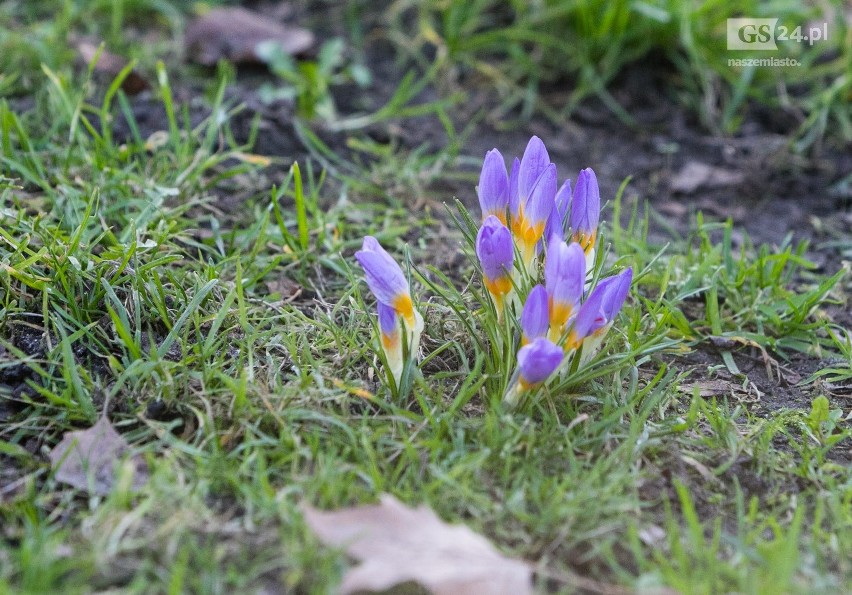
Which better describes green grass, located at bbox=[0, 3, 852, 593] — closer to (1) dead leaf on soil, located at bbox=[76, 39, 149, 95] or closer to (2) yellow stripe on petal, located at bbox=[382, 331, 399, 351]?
(2) yellow stripe on petal, located at bbox=[382, 331, 399, 351]

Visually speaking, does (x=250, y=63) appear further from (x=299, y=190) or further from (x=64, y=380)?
(x=64, y=380)

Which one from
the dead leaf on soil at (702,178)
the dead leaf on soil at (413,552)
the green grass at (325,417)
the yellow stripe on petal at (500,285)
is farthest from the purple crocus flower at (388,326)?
the dead leaf on soil at (702,178)

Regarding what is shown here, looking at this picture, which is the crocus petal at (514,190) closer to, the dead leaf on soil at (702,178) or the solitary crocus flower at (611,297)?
the solitary crocus flower at (611,297)

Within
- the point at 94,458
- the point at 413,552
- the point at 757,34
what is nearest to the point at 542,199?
the point at 413,552

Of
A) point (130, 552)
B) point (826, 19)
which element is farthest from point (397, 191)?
point (826, 19)

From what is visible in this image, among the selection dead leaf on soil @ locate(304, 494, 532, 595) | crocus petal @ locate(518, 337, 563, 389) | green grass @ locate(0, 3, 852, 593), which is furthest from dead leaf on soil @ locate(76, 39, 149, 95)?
dead leaf on soil @ locate(304, 494, 532, 595)

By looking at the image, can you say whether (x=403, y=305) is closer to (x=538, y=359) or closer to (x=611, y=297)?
(x=538, y=359)

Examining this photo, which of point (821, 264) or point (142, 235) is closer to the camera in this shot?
point (142, 235)
